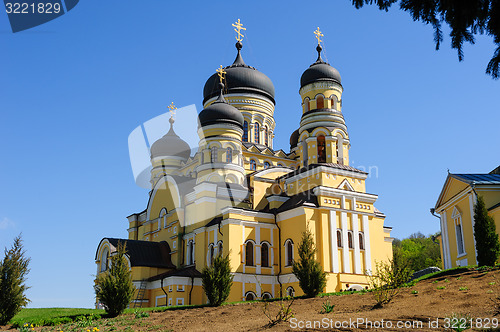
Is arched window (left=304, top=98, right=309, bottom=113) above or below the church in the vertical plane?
above

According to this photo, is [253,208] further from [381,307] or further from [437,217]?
[381,307]

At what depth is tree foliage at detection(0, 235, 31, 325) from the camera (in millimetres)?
14891

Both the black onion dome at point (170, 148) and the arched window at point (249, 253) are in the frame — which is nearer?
the arched window at point (249, 253)

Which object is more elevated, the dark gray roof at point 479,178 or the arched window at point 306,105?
the arched window at point 306,105

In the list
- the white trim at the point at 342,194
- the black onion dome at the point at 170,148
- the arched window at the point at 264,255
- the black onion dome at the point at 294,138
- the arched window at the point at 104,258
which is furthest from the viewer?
the black onion dome at the point at 294,138

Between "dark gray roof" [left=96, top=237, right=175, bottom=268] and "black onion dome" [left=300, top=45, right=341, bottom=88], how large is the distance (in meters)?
12.3

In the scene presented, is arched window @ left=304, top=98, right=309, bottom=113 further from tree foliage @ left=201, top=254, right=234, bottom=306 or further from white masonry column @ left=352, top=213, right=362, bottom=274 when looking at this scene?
tree foliage @ left=201, top=254, right=234, bottom=306

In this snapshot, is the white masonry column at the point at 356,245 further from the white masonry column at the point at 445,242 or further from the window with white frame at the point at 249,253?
the window with white frame at the point at 249,253

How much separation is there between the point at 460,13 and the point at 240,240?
1939 cm

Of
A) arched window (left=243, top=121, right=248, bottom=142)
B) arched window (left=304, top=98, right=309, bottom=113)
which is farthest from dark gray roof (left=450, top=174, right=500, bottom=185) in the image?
arched window (left=243, top=121, right=248, bottom=142)

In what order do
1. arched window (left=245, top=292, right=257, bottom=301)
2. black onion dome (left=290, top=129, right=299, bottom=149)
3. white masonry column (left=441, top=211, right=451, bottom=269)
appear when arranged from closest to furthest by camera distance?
white masonry column (left=441, top=211, right=451, bottom=269), arched window (left=245, top=292, right=257, bottom=301), black onion dome (left=290, top=129, right=299, bottom=149)

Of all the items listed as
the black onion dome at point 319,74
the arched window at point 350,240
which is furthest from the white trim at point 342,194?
the black onion dome at point 319,74

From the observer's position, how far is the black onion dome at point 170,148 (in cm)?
3400

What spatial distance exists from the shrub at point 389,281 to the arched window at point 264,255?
33.3 ft
